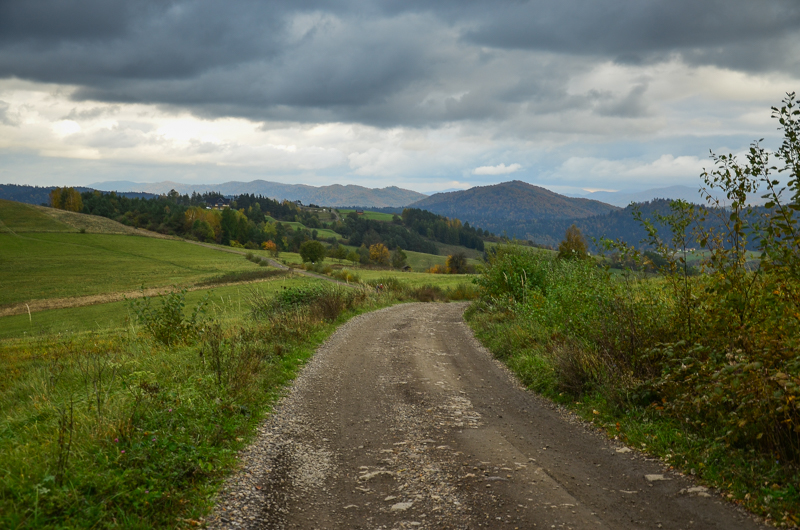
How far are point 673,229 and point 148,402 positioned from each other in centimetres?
780

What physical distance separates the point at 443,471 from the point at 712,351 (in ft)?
11.8

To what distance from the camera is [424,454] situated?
6.02 meters

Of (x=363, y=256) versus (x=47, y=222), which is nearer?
(x=47, y=222)

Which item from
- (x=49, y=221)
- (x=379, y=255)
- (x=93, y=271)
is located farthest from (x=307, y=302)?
(x=49, y=221)

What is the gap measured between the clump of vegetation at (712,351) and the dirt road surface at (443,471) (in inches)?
19.7

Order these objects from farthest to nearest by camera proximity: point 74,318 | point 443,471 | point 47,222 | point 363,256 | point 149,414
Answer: point 363,256 → point 47,222 → point 74,318 → point 149,414 → point 443,471

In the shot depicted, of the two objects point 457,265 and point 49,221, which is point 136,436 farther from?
point 49,221

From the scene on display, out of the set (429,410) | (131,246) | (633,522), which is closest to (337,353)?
(429,410)

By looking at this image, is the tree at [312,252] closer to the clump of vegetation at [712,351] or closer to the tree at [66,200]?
the clump of vegetation at [712,351]

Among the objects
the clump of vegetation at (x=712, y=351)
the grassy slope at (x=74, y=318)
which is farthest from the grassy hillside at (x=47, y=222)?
the clump of vegetation at (x=712, y=351)

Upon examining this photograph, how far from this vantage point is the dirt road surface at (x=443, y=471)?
14.7 ft

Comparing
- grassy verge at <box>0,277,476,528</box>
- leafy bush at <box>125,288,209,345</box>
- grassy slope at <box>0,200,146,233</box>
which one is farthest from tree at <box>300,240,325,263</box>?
grassy verge at <box>0,277,476,528</box>

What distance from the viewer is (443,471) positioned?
18.0 feet

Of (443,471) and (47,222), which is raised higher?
(47,222)
